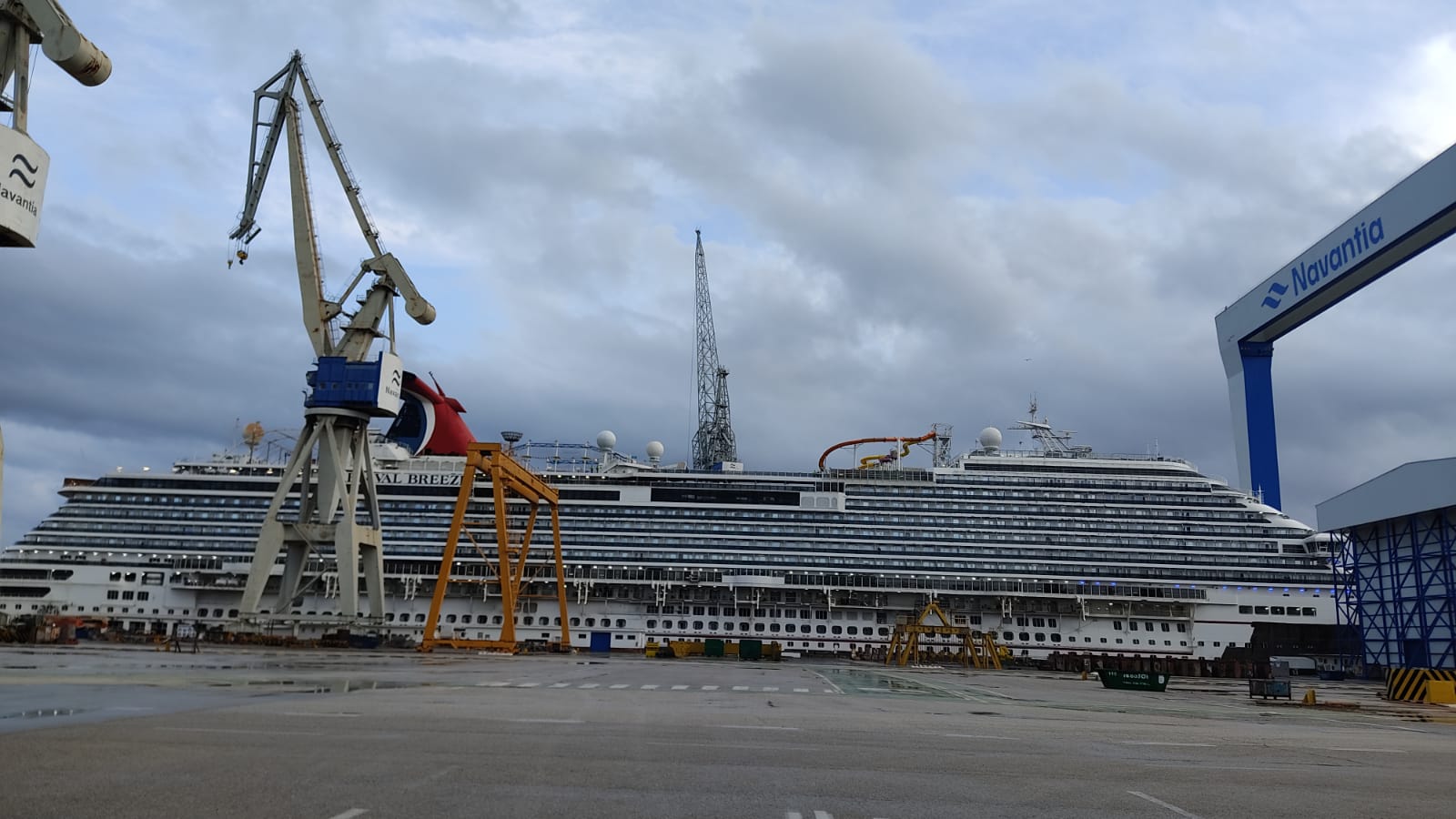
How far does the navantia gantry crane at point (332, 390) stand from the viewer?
62.2m

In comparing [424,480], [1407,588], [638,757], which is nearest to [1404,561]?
[1407,588]

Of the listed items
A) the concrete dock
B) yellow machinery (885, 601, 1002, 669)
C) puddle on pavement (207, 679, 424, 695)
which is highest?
the concrete dock

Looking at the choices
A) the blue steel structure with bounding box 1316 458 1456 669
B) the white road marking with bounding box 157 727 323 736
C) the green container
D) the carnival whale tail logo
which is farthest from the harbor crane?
the carnival whale tail logo

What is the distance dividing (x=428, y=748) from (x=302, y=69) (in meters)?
71.1

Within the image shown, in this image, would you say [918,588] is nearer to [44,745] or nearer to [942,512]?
[942,512]

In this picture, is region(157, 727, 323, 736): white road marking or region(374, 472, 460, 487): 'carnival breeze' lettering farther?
region(374, 472, 460, 487): 'carnival breeze' lettering

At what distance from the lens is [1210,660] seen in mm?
73000

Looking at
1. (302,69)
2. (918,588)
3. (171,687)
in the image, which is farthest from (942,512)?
(171,687)

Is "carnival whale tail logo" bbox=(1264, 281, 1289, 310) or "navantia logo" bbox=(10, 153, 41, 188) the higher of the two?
"carnival whale tail logo" bbox=(1264, 281, 1289, 310)

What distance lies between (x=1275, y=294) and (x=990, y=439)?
95.4 ft

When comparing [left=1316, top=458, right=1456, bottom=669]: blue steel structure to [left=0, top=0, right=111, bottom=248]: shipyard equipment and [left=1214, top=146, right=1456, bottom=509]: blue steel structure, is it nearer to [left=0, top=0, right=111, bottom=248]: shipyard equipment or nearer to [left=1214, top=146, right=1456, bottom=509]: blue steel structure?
[left=1214, top=146, right=1456, bottom=509]: blue steel structure

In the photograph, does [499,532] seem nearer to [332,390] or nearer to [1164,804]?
[332,390]

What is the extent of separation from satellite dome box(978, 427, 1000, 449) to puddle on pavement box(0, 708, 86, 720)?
89.5m

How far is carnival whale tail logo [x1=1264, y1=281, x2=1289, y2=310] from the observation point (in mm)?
78125
